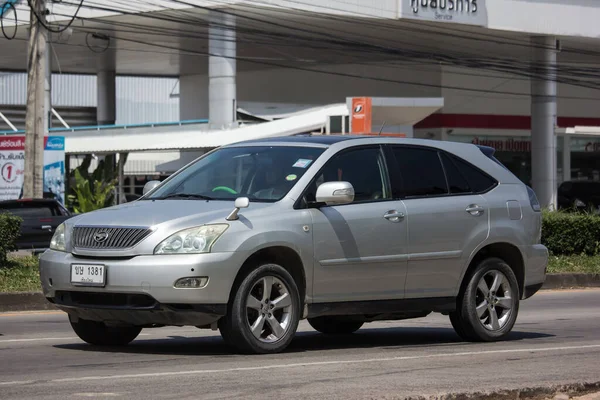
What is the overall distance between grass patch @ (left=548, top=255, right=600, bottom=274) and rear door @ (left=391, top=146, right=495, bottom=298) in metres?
10.4

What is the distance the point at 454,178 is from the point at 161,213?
289cm

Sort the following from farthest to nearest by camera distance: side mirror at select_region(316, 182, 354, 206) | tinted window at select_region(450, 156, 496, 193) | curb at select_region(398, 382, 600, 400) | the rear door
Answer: tinted window at select_region(450, 156, 496, 193)
the rear door
side mirror at select_region(316, 182, 354, 206)
curb at select_region(398, 382, 600, 400)

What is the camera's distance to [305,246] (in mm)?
8930

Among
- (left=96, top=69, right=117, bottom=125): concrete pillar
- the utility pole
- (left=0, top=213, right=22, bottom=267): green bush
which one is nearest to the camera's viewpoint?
(left=0, top=213, right=22, bottom=267): green bush

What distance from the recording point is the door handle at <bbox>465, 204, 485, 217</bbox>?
10.1 metres

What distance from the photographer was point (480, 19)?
145ft

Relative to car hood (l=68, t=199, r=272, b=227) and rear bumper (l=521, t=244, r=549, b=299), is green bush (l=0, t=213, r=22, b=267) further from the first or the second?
rear bumper (l=521, t=244, r=549, b=299)

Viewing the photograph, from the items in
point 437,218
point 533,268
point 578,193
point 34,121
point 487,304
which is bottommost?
point 487,304

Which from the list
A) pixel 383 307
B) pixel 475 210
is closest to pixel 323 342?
pixel 383 307

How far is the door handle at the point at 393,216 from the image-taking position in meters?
9.50

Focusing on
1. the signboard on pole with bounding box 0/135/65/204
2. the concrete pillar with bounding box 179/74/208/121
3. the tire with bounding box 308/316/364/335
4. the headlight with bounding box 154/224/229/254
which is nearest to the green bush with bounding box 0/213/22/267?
the tire with bounding box 308/316/364/335

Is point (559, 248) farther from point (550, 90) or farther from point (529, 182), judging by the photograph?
point (529, 182)

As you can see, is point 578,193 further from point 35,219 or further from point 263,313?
point 263,313

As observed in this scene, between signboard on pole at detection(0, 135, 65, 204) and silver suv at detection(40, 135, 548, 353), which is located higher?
signboard on pole at detection(0, 135, 65, 204)
